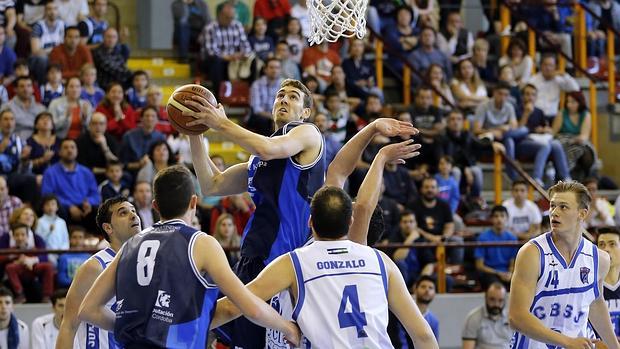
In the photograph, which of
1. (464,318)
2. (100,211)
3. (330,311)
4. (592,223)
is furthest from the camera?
(592,223)

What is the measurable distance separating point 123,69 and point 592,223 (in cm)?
622

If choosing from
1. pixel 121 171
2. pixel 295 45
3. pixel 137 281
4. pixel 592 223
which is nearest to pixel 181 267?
pixel 137 281

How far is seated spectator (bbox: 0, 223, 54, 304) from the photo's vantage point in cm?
1268

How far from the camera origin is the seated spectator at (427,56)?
58.2 feet

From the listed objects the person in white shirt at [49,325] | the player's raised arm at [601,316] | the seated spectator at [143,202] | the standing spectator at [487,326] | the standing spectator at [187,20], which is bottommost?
the standing spectator at [487,326]

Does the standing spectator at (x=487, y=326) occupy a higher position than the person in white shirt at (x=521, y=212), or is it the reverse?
the person in white shirt at (x=521, y=212)

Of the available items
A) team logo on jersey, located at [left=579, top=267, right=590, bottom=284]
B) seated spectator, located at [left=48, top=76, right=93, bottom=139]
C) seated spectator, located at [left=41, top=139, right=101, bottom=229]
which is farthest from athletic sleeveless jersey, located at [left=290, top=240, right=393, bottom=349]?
seated spectator, located at [left=48, top=76, right=93, bottom=139]

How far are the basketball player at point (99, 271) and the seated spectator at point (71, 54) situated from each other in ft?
25.4

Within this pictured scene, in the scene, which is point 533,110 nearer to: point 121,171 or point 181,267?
point 121,171

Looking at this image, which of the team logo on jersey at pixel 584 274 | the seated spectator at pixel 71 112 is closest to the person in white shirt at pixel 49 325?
the seated spectator at pixel 71 112

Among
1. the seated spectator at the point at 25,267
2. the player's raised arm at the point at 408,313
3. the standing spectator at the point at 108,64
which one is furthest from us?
the standing spectator at the point at 108,64

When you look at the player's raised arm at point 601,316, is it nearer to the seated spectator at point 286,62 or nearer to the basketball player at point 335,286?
the basketball player at point 335,286

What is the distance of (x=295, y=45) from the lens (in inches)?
674

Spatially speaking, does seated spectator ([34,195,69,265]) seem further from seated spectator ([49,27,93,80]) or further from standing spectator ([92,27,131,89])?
standing spectator ([92,27,131,89])
